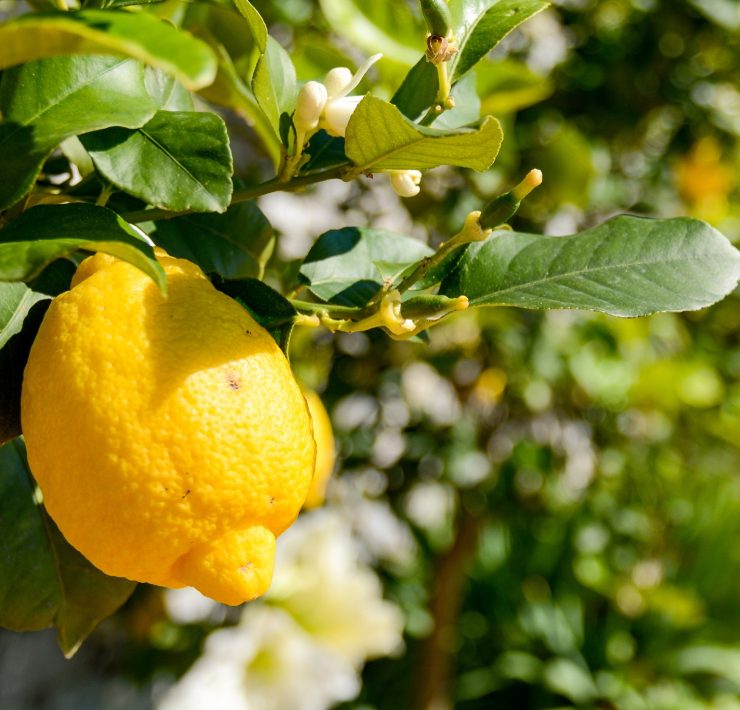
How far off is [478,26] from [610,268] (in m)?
0.15

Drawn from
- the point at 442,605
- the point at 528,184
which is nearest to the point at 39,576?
the point at 528,184

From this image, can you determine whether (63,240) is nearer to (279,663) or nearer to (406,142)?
(406,142)

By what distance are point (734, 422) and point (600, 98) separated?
0.73m

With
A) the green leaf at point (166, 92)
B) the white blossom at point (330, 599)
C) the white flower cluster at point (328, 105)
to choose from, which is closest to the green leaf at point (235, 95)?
the green leaf at point (166, 92)

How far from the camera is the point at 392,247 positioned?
61 cm

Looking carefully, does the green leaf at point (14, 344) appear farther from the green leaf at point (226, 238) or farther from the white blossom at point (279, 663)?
the white blossom at point (279, 663)

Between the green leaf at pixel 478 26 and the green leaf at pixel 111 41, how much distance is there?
22 centimetres

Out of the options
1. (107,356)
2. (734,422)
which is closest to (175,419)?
(107,356)

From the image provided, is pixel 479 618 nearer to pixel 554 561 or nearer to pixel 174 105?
pixel 554 561

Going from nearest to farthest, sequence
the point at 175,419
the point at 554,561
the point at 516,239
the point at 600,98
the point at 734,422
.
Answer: the point at 175,419 < the point at 516,239 < the point at 600,98 < the point at 734,422 < the point at 554,561

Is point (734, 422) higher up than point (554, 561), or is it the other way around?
point (734, 422)

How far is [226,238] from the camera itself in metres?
0.64

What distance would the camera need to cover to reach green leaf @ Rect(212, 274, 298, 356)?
0.48 meters

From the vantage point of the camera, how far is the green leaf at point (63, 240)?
36 centimetres
